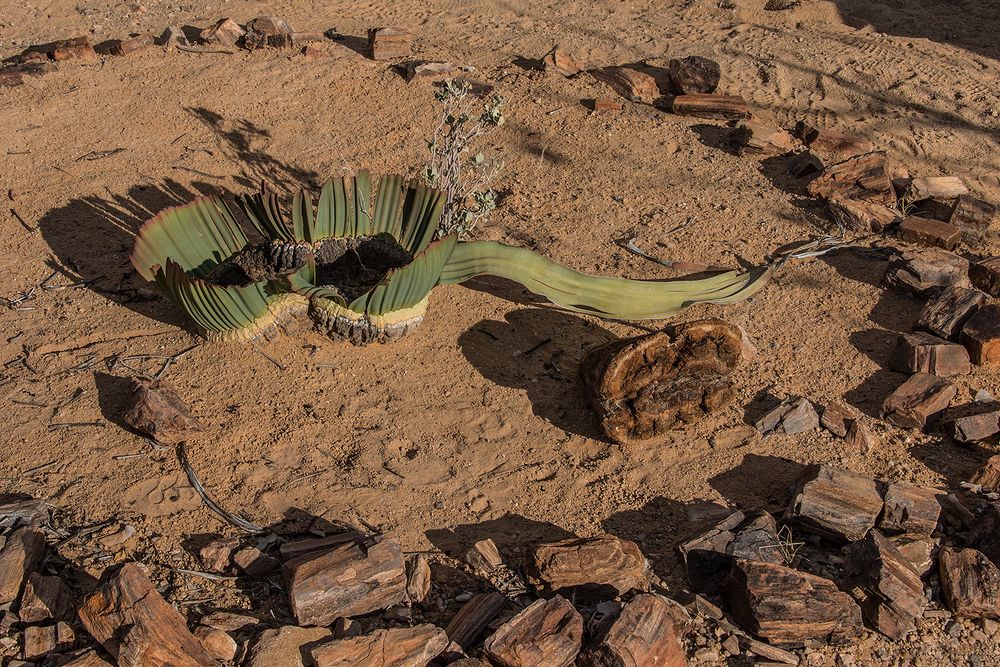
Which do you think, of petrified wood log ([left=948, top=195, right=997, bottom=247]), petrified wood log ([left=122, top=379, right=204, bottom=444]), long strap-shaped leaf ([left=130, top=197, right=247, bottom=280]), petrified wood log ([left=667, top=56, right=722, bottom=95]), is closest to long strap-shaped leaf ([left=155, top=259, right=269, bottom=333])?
long strap-shaped leaf ([left=130, top=197, right=247, bottom=280])

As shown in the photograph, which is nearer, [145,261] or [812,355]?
[145,261]

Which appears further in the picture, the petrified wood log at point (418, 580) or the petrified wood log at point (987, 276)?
the petrified wood log at point (987, 276)

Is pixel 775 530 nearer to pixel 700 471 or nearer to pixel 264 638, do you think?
pixel 700 471

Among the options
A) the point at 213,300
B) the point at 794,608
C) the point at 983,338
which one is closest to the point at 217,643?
the point at 213,300

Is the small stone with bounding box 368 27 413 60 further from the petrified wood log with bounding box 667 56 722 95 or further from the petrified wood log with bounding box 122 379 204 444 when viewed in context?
the petrified wood log with bounding box 122 379 204 444

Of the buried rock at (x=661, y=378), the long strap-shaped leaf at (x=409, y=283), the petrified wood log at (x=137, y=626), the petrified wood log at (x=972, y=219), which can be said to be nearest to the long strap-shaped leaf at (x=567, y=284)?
the long strap-shaped leaf at (x=409, y=283)

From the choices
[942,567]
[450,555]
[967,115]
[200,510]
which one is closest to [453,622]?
[450,555]

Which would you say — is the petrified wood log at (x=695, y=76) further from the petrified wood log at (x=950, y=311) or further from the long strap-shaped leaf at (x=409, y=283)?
the long strap-shaped leaf at (x=409, y=283)
